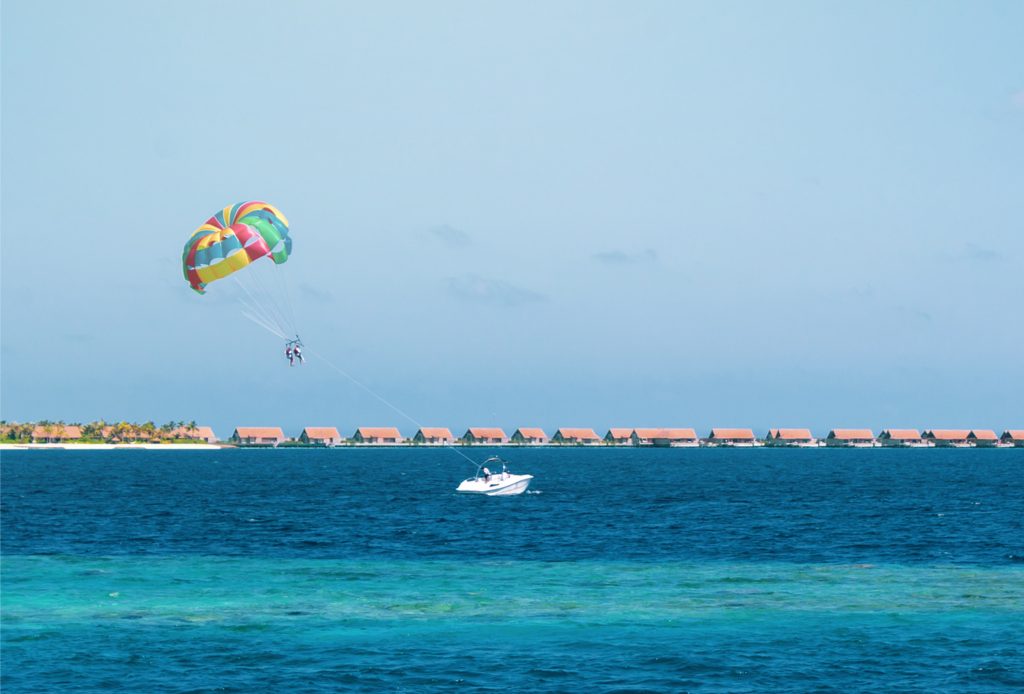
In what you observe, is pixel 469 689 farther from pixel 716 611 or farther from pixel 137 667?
pixel 716 611

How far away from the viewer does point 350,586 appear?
4778 centimetres

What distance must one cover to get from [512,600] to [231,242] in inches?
957

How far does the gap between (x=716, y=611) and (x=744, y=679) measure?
980 centimetres

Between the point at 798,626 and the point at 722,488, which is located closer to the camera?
the point at 798,626

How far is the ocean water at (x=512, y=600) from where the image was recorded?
32.7 metres

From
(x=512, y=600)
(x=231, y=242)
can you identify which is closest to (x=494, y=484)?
(x=231, y=242)

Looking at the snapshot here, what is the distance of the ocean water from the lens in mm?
32656

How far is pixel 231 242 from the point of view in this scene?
2260 inches

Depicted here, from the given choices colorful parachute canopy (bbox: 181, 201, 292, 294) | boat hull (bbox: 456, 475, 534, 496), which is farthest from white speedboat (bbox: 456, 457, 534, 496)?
colorful parachute canopy (bbox: 181, 201, 292, 294)

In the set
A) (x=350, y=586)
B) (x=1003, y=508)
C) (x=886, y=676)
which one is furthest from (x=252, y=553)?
(x=1003, y=508)

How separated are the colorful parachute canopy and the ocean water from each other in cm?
1429

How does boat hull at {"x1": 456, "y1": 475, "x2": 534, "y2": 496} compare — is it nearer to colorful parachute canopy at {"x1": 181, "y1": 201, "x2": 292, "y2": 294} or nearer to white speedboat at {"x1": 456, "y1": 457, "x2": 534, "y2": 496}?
white speedboat at {"x1": 456, "y1": 457, "x2": 534, "y2": 496}

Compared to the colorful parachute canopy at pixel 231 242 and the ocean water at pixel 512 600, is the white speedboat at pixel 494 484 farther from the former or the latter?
the colorful parachute canopy at pixel 231 242

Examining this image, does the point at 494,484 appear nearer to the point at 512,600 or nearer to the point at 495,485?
the point at 495,485
